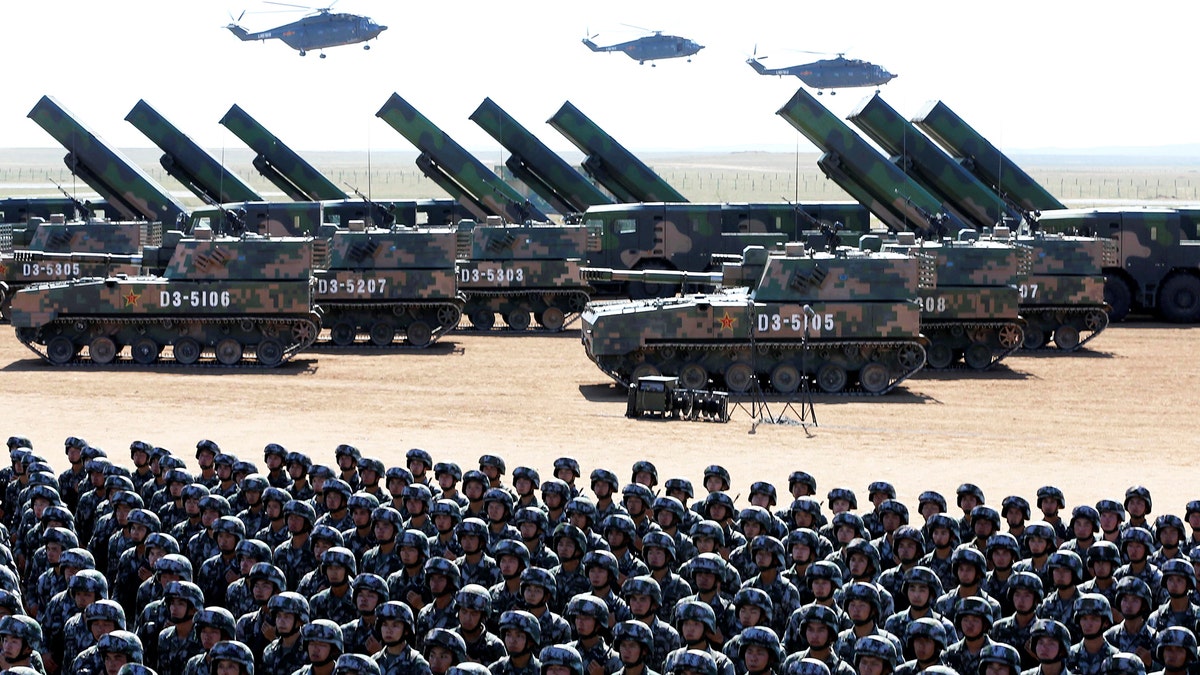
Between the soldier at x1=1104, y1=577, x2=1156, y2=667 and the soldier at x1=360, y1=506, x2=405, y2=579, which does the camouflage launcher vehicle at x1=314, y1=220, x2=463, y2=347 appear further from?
the soldier at x1=1104, y1=577, x2=1156, y2=667

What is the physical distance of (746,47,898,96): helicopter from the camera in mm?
104000

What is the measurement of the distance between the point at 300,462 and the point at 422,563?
161 inches

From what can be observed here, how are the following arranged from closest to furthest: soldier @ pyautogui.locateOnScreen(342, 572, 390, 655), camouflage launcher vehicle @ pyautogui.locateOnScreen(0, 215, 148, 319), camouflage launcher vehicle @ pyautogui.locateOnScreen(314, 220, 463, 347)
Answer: soldier @ pyautogui.locateOnScreen(342, 572, 390, 655)
camouflage launcher vehicle @ pyautogui.locateOnScreen(314, 220, 463, 347)
camouflage launcher vehicle @ pyautogui.locateOnScreen(0, 215, 148, 319)

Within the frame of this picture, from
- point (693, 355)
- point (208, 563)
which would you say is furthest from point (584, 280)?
point (208, 563)

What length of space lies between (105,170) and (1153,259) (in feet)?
83.6

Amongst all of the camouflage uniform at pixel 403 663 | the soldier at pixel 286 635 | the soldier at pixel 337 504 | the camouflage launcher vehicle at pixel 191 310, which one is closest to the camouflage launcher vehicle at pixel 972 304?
the camouflage launcher vehicle at pixel 191 310

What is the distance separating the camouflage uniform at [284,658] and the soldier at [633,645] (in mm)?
1761

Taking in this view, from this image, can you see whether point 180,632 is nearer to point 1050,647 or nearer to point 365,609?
point 365,609

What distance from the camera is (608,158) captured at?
4575cm

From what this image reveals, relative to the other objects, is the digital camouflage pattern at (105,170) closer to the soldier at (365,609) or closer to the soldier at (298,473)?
the soldier at (298,473)

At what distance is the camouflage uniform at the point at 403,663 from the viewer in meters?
8.91

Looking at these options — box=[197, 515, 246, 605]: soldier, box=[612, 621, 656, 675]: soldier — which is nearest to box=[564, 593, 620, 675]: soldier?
box=[612, 621, 656, 675]: soldier

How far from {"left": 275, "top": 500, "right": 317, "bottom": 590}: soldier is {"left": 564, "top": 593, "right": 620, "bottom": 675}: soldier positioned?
9.17ft

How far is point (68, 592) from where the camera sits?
1032cm
